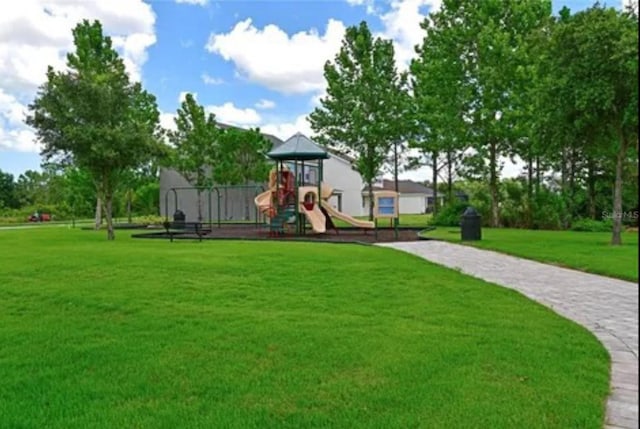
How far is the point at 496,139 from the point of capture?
75.4ft

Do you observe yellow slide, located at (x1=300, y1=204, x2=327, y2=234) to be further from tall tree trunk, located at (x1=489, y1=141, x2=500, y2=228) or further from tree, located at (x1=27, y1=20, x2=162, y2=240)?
tall tree trunk, located at (x1=489, y1=141, x2=500, y2=228)

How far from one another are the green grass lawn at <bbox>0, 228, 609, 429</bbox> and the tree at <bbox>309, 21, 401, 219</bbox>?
21.1 m

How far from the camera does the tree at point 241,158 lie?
98.4 feet

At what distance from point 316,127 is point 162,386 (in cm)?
2691

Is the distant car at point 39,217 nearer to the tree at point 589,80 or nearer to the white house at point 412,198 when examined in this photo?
the white house at point 412,198

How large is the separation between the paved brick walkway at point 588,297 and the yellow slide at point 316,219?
208 inches

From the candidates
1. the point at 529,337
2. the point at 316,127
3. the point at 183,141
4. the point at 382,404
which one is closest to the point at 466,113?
the point at 316,127

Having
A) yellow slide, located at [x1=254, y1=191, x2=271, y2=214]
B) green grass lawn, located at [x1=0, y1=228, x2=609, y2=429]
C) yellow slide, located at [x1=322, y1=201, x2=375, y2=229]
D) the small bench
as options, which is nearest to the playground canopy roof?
yellow slide, located at [x1=254, y1=191, x2=271, y2=214]

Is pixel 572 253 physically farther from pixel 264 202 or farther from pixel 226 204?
pixel 226 204

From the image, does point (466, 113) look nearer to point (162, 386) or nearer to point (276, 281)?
point (276, 281)

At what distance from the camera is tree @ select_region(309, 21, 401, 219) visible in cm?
2843

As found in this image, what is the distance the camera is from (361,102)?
28688 mm

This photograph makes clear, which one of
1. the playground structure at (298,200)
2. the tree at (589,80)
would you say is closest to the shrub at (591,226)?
the playground structure at (298,200)

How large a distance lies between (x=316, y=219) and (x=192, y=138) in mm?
14569
